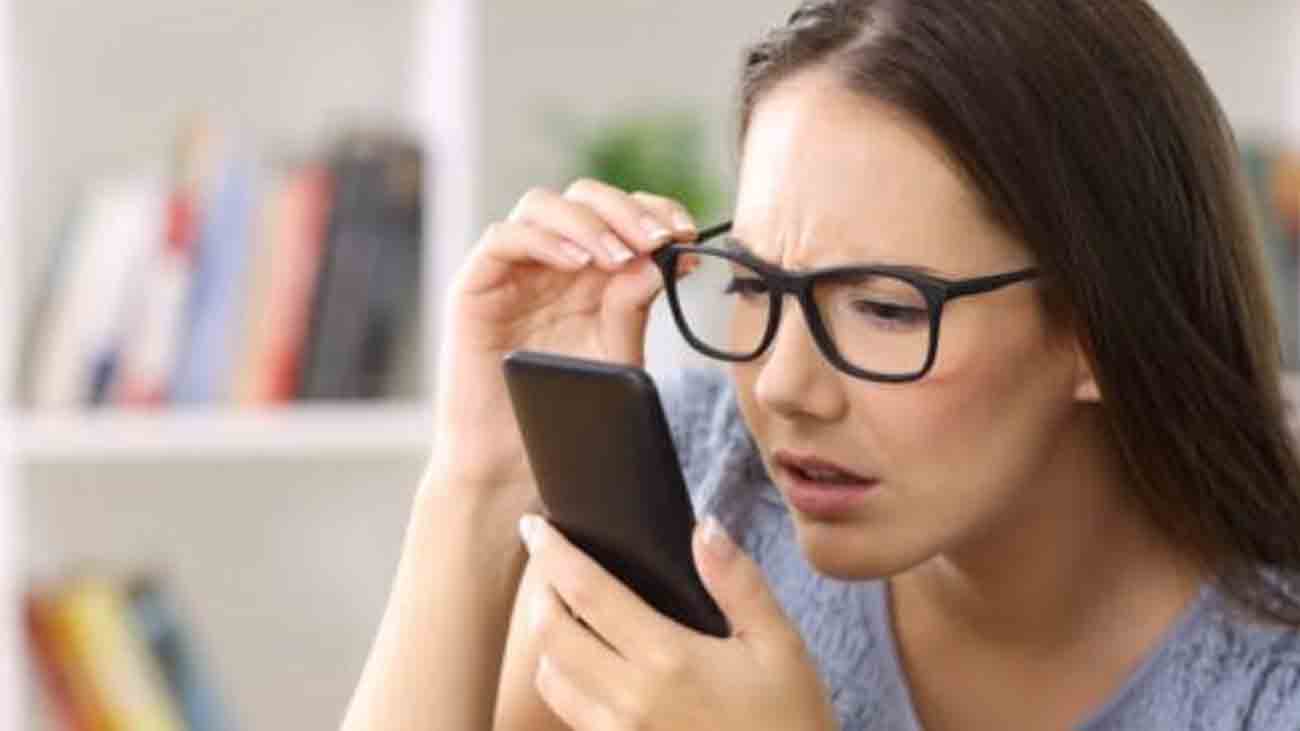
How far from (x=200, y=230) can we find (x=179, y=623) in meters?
0.46

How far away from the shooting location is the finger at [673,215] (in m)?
1.35

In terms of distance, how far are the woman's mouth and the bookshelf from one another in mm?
1318

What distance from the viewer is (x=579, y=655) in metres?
1.23

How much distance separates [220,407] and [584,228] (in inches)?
47.8

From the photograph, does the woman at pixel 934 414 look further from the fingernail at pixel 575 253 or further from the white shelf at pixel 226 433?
the white shelf at pixel 226 433

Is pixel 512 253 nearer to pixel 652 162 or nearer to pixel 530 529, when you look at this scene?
pixel 530 529

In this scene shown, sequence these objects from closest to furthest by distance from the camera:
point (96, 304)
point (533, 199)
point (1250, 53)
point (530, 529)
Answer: point (530, 529) → point (533, 199) → point (96, 304) → point (1250, 53)

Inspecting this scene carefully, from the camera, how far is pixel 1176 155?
127cm

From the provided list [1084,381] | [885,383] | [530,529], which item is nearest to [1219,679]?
[1084,381]

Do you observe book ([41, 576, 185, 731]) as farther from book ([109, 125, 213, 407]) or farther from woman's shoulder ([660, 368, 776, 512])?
woman's shoulder ([660, 368, 776, 512])

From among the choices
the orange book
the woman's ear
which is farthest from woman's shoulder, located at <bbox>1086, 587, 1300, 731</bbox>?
the orange book

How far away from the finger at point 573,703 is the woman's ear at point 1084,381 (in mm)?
324

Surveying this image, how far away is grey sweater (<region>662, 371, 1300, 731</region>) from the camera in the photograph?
134 cm

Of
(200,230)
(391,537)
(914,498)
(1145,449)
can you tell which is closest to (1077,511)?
(1145,449)
